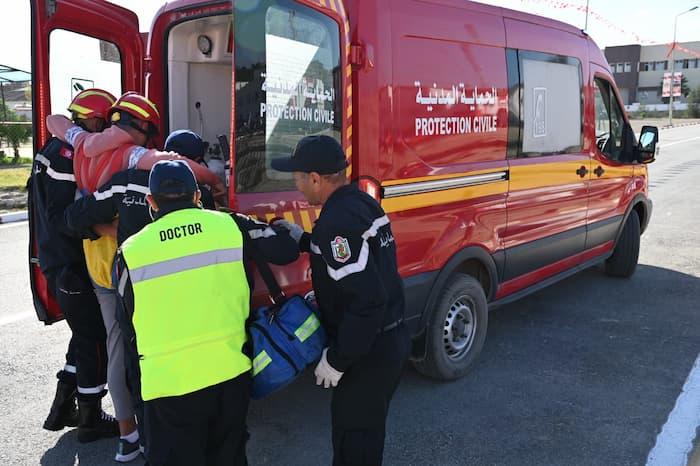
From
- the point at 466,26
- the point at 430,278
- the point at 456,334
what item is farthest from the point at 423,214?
the point at 466,26

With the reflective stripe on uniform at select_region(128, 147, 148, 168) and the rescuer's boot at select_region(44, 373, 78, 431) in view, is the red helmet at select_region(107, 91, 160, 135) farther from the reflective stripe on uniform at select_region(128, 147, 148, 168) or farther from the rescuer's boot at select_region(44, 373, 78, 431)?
the rescuer's boot at select_region(44, 373, 78, 431)

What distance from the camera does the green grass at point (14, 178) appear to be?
1302cm

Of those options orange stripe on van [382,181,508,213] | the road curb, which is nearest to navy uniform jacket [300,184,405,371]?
orange stripe on van [382,181,508,213]

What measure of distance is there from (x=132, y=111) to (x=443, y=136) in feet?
5.92

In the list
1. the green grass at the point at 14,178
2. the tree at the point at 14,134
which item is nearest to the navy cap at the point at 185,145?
the green grass at the point at 14,178

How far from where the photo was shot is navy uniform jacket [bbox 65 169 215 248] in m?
2.73

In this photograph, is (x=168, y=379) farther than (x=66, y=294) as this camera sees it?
No

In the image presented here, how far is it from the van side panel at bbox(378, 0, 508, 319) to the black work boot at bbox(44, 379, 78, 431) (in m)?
1.99

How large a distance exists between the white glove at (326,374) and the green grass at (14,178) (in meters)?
12.4

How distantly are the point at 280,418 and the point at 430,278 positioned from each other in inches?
48.6

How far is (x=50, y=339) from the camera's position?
4.79 meters

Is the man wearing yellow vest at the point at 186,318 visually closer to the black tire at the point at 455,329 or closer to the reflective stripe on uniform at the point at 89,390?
the reflective stripe on uniform at the point at 89,390

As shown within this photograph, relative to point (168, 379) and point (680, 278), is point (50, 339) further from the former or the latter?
point (680, 278)

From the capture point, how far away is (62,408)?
136 inches
